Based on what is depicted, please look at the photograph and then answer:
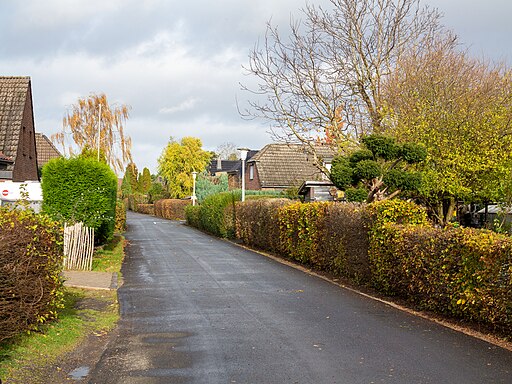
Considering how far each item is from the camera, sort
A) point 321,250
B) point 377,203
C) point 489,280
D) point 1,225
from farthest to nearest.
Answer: point 321,250 < point 377,203 < point 489,280 < point 1,225

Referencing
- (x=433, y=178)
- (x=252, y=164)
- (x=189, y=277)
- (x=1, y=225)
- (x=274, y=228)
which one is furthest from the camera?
(x=252, y=164)

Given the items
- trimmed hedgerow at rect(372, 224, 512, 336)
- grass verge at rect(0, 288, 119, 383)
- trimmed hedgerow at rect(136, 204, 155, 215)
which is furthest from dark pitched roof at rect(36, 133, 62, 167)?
trimmed hedgerow at rect(372, 224, 512, 336)

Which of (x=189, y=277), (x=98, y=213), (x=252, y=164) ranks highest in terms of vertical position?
(x=252, y=164)

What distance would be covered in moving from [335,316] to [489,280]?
2.73m

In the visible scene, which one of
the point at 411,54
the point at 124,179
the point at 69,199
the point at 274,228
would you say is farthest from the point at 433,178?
the point at 124,179

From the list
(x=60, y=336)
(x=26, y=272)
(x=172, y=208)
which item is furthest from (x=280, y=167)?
(x=26, y=272)

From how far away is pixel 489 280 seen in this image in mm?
9055

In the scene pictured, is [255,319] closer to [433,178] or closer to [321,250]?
[321,250]

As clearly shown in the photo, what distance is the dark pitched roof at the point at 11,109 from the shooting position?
25.7 metres

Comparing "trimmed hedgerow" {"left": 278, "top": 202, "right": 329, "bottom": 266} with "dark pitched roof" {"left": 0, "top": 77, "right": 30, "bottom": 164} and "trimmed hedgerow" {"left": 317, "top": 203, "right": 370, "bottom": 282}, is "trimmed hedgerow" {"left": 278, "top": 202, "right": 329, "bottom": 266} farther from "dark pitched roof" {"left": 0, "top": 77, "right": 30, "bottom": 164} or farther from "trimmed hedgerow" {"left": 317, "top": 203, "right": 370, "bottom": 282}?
"dark pitched roof" {"left": 0, "top": 77, "right": 30, "bottom": 164}

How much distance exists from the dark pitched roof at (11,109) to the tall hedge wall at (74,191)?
6.13 meters

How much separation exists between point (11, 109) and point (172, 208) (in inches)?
1537

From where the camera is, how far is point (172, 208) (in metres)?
66.1

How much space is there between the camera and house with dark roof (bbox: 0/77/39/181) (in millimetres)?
25469
